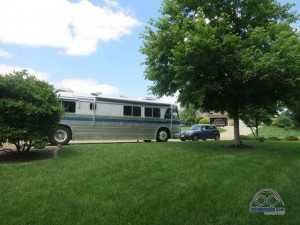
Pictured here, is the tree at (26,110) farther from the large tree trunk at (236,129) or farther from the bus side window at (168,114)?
the bus side window at (168,114)

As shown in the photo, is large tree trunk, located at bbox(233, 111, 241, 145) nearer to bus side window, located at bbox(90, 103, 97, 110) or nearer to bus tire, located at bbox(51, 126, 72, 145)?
bus side window, located at bbox(90, 103, 97, 110)

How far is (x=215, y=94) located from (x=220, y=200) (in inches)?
426

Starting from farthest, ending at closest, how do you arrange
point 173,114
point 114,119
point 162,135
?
point 173,114, point 162,135, point 114,119

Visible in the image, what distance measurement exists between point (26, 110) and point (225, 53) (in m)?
8.23

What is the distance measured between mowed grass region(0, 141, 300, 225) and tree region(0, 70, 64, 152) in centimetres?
135

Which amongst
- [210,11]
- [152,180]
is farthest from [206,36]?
[152,180]

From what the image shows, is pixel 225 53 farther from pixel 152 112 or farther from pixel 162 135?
pixel 162 135

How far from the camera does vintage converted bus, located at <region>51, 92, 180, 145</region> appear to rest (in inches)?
683

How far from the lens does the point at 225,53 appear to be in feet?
43.8

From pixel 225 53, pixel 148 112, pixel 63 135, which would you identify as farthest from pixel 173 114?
pixel 225 53

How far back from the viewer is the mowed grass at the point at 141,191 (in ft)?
15.8

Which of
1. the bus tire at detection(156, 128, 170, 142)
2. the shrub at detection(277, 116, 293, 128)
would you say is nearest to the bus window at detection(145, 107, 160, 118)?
the bus tire at detection(156, 128, 170, 142)

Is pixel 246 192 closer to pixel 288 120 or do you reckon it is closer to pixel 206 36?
pixel 206 36

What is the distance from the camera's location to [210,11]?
15109 mm
